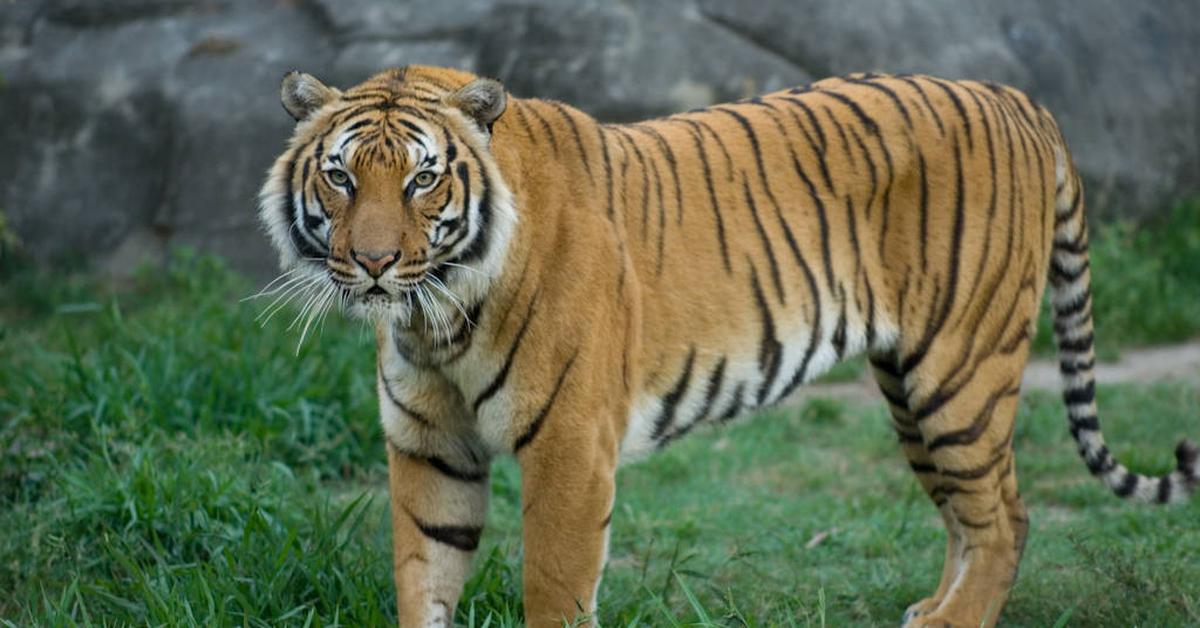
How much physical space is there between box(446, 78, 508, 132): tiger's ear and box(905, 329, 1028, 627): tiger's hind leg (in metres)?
1.46

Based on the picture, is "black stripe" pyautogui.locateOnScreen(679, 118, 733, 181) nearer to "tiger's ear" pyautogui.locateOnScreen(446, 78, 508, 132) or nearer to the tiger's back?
the tiger's back

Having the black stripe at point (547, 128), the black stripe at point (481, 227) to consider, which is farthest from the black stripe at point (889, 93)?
the black stripe at point (481, 227)

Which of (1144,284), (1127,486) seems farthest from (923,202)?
(1144,284)

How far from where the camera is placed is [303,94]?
3252mm

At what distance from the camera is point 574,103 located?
24.7ft

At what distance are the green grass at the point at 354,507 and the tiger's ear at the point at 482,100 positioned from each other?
3.83ft

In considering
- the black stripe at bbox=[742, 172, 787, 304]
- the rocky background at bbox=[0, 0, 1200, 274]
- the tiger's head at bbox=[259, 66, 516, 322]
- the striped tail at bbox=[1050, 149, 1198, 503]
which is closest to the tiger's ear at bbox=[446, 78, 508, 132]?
the tiger's head at bbox=[259, 66, 516, 322]

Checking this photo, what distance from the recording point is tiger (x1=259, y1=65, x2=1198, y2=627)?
10.4ft

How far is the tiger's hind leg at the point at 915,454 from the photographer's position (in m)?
4.18

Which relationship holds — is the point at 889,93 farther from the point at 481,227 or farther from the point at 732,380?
the point at 481,227

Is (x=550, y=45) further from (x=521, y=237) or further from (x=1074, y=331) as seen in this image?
(x=521, y=237)

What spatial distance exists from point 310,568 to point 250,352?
1.82 metres

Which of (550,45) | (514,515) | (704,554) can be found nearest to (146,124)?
(550,45)

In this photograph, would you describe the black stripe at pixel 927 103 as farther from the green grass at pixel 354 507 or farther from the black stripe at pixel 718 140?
the green grass at pixel 354 507
